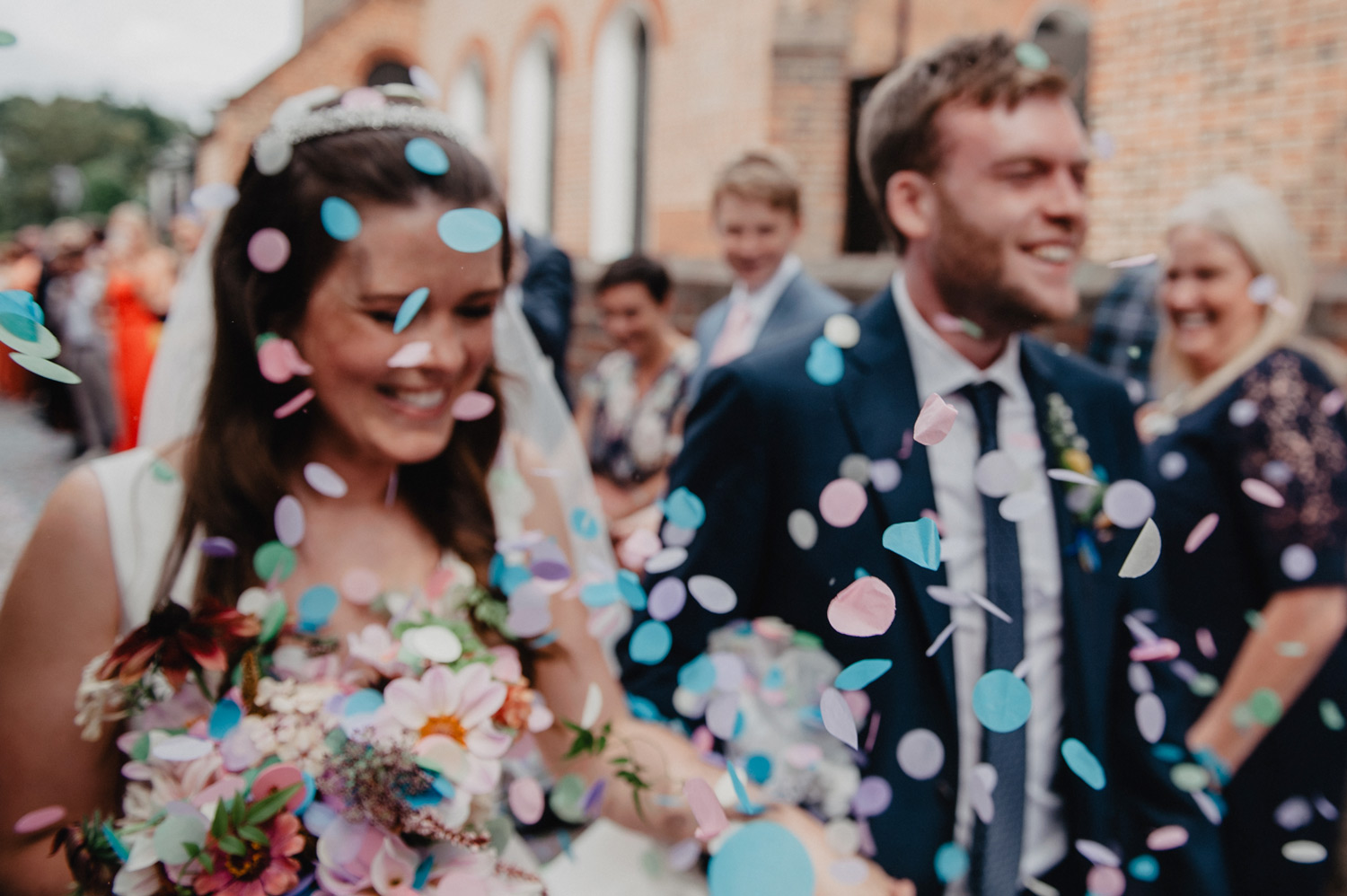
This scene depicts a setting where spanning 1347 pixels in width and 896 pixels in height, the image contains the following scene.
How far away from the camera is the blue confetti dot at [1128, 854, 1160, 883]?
62.6 inches

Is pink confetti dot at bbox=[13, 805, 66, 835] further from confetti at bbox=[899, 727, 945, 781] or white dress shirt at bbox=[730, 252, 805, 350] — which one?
white dress shirt at bbox=[730, 252, 805, 350]

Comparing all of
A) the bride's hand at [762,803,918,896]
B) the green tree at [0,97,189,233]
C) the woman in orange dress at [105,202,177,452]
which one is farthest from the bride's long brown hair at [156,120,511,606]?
the green tree at [0,97,189,233]

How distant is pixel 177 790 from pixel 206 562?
13.3 inches

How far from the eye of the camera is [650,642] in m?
1.62

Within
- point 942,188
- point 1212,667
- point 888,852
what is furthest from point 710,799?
point 1212,667

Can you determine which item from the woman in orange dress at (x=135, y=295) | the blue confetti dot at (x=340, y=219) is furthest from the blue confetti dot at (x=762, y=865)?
the woman in orange dress at (x=135, y=295)

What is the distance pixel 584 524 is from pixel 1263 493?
1.49m

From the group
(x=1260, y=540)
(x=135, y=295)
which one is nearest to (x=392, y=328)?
(x=1260, y=540)

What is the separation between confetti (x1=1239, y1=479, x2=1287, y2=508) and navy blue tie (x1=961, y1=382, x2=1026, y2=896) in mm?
868

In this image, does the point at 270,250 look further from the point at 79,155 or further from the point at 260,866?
the point at 79,155

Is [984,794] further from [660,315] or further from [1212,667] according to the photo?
[660,315]

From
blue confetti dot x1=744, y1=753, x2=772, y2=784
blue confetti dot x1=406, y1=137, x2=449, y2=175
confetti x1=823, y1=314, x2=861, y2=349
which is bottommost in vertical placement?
blue confetti dot x1=744, y1=753, x2=772, y2=784

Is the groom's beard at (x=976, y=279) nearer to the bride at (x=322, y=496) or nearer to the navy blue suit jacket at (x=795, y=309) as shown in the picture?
the bride at (x=322, y=496)

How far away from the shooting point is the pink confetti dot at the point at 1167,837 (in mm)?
1574
